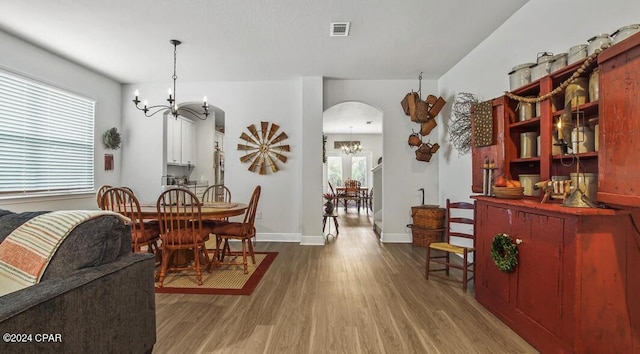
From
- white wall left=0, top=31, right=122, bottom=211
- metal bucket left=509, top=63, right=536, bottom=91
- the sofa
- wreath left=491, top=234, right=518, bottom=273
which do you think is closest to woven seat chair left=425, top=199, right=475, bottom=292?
wreath left=491, top=234, right=518, bottom=273

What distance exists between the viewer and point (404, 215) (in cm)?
490

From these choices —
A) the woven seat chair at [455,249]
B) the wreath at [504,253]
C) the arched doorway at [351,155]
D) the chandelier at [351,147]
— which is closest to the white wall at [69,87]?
the woven seat chair at [455,249]

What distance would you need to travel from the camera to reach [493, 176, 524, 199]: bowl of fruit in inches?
86.8

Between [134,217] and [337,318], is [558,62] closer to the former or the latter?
[337,318]

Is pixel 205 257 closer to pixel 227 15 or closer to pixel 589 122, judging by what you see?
pixel 227 15

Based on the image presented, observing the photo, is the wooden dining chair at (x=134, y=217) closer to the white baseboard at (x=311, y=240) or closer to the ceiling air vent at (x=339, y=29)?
the white baseboard at (x=311, y=240)

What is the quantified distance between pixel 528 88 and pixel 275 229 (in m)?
3.96

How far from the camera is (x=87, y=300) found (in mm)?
1215

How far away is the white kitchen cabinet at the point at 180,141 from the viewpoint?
224 inches

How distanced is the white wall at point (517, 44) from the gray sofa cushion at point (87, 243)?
10.2ft

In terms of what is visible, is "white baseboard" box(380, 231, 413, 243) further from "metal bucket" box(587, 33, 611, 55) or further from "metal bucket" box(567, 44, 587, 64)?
"metal bucket" box(587, 33, 611, 55)

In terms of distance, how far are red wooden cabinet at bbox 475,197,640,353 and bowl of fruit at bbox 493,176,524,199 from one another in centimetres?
27

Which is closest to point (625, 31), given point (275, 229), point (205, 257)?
point (205, 257)

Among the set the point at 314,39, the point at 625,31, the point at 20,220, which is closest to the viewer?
the point at 20,220
